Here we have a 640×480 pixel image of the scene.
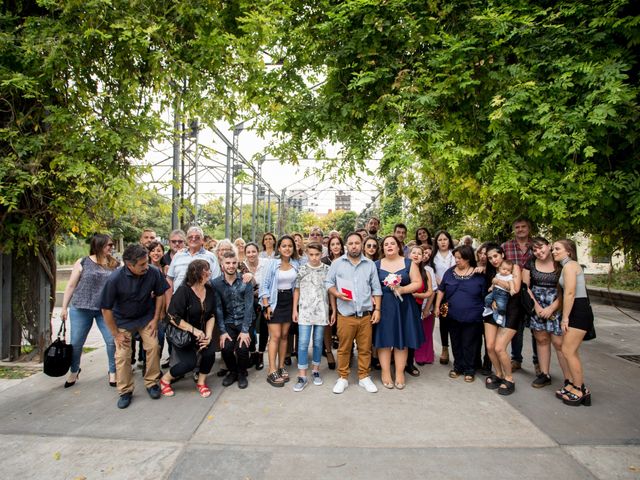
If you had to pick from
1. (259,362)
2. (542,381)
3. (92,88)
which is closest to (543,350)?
(542,381)

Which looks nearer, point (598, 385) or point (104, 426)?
point (104, 426)

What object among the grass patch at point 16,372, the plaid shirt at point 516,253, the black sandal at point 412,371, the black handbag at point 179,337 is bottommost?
the grass patch at point 16,372

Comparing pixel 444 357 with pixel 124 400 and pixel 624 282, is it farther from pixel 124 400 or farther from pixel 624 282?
pixel 624 282

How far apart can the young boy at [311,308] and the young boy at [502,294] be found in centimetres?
191

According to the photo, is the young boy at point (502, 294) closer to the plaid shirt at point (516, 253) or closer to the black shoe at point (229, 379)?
the plaid shirt at point (516, 253)

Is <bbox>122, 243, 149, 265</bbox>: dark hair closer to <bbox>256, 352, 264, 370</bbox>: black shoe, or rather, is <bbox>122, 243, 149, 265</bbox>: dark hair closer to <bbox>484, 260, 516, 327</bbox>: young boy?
<bbox>256, 352, 264, 370</bbox>: black shoe

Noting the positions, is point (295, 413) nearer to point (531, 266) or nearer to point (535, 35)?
point (531, 266)

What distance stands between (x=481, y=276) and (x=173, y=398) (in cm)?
392

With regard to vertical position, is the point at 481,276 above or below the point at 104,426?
above

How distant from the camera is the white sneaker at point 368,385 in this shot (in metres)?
4.46

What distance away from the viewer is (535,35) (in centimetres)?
385

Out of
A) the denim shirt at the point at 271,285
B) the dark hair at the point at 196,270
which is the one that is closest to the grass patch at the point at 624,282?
the denim shirt at the point at 271,285

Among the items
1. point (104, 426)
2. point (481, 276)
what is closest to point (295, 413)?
point (104, 426)

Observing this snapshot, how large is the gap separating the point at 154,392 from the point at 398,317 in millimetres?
2908
